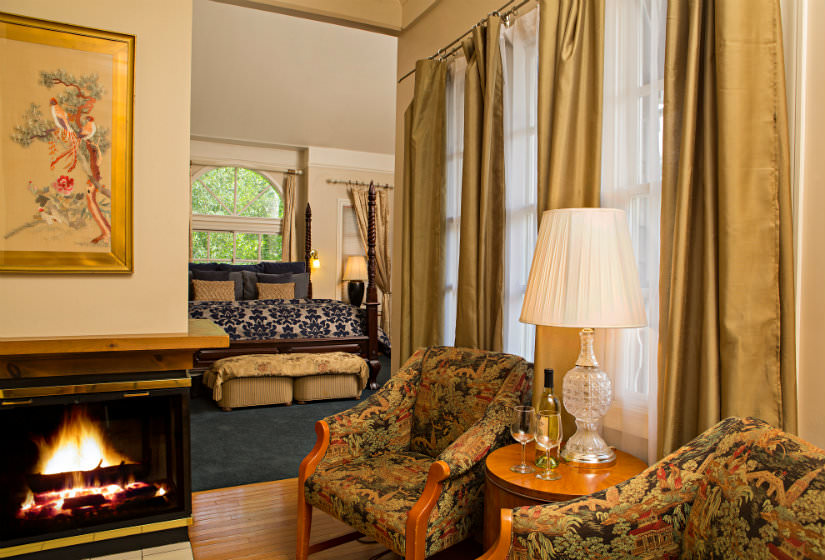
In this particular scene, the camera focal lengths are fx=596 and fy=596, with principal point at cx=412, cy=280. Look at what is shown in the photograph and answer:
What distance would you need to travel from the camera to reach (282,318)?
604cm

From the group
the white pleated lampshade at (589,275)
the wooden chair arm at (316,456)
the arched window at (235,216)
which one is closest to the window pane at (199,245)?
the arched window at (235,216)

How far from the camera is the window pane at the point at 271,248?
884 cm

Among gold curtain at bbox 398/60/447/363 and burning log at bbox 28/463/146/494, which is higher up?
gold curtain at bbox 398/60/447/363

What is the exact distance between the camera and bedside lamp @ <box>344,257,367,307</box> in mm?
8789

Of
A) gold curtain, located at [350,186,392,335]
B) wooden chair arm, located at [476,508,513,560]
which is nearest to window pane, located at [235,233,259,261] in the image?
gold curtain, located at [350,186,392,335]

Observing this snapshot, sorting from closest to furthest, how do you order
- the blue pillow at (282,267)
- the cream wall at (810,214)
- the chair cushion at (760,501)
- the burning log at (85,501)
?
1. the chair cushion at (760,501)
2. the cream wall at (810,214)
3. the burning log at (85,501)
4. the blue pillow at (282,267)

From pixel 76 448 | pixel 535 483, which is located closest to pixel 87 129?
pixel 76 448

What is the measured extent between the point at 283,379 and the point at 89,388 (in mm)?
2805

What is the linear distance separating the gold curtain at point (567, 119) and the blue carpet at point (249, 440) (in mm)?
2078

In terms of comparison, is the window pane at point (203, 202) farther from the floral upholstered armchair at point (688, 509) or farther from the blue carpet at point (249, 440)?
the floral upholstered armchair at point (688, 509)

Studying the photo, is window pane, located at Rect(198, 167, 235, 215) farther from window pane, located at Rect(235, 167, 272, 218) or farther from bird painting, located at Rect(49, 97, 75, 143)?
bird painting, located at Rect(49, 97, 75, 143)

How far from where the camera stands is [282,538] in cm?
268

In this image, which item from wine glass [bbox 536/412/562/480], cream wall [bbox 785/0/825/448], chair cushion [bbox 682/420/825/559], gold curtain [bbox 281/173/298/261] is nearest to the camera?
chair cushion [bbox 682/420/825/559]

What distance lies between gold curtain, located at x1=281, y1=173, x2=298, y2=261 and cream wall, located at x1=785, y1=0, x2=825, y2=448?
770 cm
